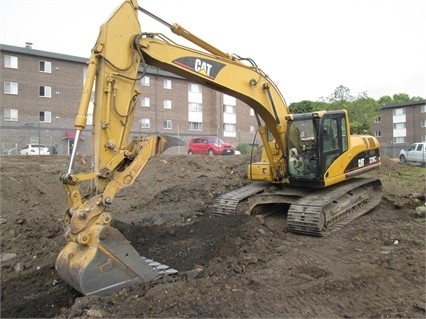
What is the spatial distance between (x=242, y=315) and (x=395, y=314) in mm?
1604

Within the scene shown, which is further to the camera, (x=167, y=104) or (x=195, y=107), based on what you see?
(x=195, y=107)

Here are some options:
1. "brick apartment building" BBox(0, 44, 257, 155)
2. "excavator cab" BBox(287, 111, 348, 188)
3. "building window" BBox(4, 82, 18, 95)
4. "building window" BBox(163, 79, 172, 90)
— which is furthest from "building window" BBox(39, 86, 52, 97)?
"excavator cab" BBox(287, 111, 348, 188)

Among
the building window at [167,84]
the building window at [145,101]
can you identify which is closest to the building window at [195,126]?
the building window at [167,84]

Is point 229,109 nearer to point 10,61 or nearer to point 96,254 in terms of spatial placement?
point 10,61

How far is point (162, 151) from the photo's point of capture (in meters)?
5.59

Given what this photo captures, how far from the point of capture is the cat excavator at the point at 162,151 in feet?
15.4

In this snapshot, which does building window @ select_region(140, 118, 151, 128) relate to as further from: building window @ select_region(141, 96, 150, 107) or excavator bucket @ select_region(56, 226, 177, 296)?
excavator bucket @ select_region(56, 226, 177, 296)

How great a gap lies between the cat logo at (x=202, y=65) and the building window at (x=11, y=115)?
29683 mm

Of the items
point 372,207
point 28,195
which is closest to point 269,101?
point 372,207

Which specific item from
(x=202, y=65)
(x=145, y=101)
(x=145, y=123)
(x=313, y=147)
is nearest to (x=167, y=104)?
(x=145, y=101)

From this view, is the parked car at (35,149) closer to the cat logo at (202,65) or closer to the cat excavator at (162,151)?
the cat excavator at (162,151)

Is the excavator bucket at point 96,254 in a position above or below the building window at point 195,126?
below

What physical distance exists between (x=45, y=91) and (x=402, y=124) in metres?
44.5

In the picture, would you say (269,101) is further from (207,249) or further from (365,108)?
(365,108)
